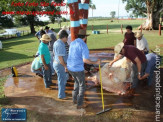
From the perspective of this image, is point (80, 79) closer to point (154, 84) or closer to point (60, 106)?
point (60, 106)

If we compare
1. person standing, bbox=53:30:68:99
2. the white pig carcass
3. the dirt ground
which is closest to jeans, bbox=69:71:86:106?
the dirt ground

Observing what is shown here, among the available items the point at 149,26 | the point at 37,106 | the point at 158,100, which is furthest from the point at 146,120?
the point at 149,26

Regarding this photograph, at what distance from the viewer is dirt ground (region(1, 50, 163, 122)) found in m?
4.05

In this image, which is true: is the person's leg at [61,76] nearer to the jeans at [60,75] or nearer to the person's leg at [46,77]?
the jeans at [60,75]

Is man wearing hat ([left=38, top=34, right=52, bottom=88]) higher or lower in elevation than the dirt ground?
higher

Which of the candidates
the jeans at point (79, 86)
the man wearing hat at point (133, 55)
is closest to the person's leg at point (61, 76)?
the jeans at point (79, 86)

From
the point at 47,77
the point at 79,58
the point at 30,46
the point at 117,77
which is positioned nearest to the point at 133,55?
the point at 117,77

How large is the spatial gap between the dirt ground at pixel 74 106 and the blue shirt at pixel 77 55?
108cm

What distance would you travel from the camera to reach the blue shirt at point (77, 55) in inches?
156

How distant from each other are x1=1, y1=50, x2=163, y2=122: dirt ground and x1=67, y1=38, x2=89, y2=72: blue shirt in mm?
1081

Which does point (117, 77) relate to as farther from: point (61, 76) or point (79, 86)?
point (61, 76)

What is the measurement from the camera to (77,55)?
13.4 ft

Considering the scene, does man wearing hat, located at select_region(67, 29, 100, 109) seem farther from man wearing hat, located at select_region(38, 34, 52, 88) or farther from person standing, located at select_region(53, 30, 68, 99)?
man wearing hat, located at select_region(38, 34, 52, 88)

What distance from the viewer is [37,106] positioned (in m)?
4.69
